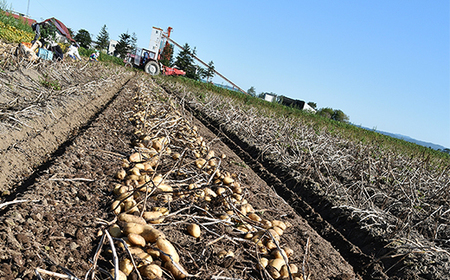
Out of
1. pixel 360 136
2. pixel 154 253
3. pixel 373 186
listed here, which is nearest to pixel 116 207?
pixel 154 253

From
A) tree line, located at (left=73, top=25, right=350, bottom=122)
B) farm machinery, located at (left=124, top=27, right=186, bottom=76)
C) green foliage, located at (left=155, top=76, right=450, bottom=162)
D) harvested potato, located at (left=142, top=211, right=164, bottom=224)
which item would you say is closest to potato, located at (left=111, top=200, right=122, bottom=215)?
harvested potato, located at (left=142, top=211, right=164, bottom=224)

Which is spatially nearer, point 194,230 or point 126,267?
point 126,267

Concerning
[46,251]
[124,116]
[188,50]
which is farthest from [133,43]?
[46,251]

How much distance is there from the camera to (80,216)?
1.57 metres

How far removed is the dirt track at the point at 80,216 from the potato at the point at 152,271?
0.55 feet

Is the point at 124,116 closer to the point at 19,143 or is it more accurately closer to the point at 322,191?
the point at 19,143

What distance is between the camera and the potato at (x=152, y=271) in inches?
48.7

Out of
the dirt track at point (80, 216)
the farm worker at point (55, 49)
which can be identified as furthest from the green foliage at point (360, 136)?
the farm worker at point (55, 49)

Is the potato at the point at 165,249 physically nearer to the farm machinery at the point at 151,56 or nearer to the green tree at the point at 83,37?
the farm machinery at the point at 151,56

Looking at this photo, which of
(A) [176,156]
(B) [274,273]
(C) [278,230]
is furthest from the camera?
(A) [176,156]

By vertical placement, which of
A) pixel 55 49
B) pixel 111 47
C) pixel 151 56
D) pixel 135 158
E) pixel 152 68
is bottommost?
pixel 135 158

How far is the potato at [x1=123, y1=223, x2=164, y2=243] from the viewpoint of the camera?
1.40 metres

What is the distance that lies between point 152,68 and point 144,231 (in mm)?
21223

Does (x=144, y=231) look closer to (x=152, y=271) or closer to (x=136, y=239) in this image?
(x=136, y=239)
